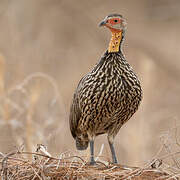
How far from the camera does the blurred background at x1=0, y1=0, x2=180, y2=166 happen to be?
22.5 ft

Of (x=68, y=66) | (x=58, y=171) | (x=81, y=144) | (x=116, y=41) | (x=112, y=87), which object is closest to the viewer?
(x=58, y=171)

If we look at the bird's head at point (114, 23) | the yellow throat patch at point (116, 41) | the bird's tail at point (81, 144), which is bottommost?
the bird's tail at point (81, 144)

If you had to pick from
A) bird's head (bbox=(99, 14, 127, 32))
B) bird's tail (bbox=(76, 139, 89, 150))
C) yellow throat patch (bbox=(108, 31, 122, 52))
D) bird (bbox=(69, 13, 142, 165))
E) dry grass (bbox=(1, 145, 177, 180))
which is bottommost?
dry grass (bbox=(1, 145, 177, 180))

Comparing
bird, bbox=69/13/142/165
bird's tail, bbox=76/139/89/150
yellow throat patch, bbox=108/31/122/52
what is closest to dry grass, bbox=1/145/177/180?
bird, bbox=69/13/142/165

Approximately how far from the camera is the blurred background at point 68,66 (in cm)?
687

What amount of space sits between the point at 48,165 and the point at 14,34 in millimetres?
6044

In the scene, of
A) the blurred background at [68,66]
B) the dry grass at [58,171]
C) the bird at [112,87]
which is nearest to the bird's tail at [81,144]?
the blurred background at [68,66]

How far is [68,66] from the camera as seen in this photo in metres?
12.7

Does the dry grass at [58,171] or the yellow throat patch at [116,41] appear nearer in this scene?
the dry grass at [58,171]

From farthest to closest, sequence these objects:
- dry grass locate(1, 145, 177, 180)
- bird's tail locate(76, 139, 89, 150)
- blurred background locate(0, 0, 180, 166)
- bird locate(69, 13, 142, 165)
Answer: blurred background locate(0, 0, 180, 166)
bird's tail locate(76, 139, 89, 150)
bird locate(69, 13, 142, 165)
dry grass locate(1, 145, 177, 180)

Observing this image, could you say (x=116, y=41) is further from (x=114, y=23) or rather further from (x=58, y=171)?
(x=58, y=171)

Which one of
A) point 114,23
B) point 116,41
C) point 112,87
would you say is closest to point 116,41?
point 116,41

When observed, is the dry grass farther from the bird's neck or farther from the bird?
the bird's neck

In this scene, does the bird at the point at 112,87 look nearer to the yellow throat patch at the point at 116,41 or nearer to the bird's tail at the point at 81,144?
the yellow throat patch at the point at 116,41
